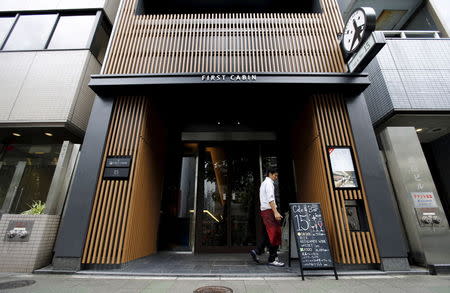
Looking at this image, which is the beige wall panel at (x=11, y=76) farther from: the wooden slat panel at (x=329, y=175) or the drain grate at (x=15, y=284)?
the wooden slat panel at (x=329, y=175)

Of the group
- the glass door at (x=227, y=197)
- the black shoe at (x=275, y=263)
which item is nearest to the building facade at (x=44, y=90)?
the glass door at (x=227, y=197)

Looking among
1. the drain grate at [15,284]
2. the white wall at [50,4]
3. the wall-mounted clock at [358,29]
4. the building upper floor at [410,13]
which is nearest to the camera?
the drain grate at [15,284]

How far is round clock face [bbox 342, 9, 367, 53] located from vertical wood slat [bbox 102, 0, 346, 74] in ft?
1.16

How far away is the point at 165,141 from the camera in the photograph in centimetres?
689

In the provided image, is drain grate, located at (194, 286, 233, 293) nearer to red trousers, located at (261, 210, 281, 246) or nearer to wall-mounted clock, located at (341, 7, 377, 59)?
red trousers, located at (261, 210, 281, 246)

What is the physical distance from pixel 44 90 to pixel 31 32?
2916 millimetres

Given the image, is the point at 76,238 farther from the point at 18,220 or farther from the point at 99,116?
the point at 99,116

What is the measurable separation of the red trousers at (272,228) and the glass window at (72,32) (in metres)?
8.06

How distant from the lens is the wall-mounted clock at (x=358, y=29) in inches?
177

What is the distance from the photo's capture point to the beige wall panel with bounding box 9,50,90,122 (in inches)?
235

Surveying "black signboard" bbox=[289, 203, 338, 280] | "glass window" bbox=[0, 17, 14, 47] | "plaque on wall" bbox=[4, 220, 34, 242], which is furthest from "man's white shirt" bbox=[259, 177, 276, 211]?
"glass window" bbox=[0, 17, 14, 47]

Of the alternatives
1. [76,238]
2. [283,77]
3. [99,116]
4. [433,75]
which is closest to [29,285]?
[76,238]

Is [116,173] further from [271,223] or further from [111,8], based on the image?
[111,8]

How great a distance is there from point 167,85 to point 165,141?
2376 mm
